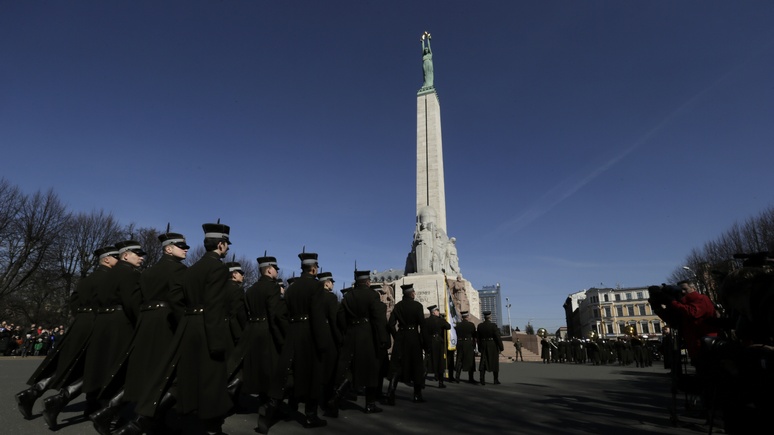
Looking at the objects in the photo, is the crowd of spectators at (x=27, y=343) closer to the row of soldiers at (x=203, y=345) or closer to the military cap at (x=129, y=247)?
the row of soldiers at (x=203, y=345)

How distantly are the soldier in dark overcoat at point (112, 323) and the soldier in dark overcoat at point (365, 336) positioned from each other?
3255mm

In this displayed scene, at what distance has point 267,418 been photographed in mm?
5492

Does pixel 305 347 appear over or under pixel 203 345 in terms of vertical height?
under

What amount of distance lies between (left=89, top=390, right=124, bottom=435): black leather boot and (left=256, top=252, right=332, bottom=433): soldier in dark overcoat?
1769mm

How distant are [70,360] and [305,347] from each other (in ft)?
10.7

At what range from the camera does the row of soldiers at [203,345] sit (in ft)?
14.8

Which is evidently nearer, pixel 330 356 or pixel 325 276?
pixel 330 356

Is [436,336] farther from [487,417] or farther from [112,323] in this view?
[112,323]

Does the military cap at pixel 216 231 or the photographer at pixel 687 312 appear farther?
the photographer at pixel 687 312

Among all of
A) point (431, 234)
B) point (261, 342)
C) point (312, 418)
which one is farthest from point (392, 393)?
point (431, 234)

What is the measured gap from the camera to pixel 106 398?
5613 millimetres

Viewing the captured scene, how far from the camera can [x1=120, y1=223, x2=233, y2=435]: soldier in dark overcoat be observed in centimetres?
439

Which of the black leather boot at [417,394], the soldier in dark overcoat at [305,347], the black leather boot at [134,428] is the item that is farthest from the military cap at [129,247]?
the black leather boot at [417,394]

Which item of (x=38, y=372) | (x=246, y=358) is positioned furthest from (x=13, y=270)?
(x=246, y=358)
